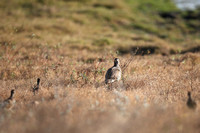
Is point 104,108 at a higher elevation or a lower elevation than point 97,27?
lower

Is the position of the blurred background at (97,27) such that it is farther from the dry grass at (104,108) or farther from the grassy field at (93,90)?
the dry grass at (104,108)

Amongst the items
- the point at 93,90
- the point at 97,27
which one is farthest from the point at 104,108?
the point at 97,27

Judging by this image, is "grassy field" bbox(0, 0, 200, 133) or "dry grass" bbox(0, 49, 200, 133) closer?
"dry grass" bbox(0, 49, 200, 133)

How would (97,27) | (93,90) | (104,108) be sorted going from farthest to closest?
(97,27) → (93,90) → (104,108)

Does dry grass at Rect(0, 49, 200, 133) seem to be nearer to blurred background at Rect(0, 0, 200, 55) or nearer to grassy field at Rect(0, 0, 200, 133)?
grassy field at Rect(0, 0, 200, 133)

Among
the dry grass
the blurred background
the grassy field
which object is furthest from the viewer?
the blurred background

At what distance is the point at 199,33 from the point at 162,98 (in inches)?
806

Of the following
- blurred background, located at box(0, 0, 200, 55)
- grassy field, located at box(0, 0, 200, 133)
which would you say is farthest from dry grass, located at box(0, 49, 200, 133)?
blurred background, located at box(0, 0, 200, 55)

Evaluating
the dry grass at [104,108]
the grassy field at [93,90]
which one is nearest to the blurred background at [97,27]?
the grassy field at [93,90]

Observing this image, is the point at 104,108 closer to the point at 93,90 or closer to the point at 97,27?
the point at 93,90

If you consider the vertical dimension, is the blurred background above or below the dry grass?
above

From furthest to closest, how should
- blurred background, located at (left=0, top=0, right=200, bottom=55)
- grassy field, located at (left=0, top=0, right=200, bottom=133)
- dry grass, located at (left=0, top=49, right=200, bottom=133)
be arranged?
blurred background, located at (left=0, top=0, right=200, bottom=55) → grassy field, located at (left=0, top=0, right=200, bottom=133) → dry grass, located at (left=0, top=49, right=200, bottom=133)

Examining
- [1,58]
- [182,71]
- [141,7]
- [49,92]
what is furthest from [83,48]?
[141,7]

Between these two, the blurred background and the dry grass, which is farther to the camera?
the blurred background
